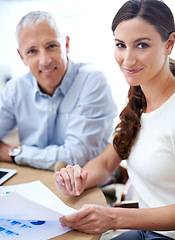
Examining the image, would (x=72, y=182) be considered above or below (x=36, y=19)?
below

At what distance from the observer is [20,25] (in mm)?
1485

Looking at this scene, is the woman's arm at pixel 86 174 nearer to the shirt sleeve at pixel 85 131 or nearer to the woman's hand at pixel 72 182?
the woman's hand at pixel 72 182

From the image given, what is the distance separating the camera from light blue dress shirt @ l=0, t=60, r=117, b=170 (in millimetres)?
1464

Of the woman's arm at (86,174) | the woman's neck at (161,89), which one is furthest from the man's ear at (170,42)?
the woman's arm at (86,174)

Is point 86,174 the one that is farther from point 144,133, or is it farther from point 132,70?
point 132,70

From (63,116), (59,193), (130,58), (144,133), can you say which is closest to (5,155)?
(63,116)

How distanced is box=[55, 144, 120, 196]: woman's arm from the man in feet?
0.64

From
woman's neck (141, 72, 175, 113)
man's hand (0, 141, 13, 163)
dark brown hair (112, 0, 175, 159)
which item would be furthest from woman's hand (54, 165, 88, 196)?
man's hand (0, 141, 13, 163)

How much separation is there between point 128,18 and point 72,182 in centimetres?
62

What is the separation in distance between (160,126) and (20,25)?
3.09 feet

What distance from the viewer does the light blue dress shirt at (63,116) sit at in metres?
1.46

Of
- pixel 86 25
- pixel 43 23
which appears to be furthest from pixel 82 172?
pixel 86 25

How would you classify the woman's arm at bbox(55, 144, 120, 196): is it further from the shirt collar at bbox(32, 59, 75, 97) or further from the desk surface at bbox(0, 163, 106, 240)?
the shirt collar at bbox(32, 59, 75, 97)

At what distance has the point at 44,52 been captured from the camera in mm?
1501
